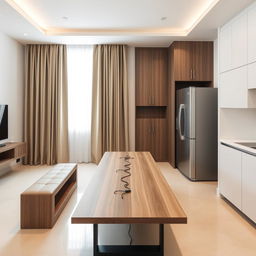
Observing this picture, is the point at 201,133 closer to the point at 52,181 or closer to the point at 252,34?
the point at 252,34

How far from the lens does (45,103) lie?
6094 millimetres

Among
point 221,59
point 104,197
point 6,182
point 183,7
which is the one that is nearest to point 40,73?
point 6,182

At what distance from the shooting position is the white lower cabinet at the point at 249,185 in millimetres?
2855

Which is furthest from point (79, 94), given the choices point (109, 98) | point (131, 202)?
point (131, 202)

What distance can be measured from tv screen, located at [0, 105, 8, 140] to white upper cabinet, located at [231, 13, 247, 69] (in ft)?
13.1

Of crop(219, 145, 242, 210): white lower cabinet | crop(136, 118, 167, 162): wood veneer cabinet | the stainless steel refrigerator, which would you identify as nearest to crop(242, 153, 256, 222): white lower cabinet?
crop(219, 145, 242, 210): white lower cabinet

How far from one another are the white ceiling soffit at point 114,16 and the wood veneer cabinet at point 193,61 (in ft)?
1.43

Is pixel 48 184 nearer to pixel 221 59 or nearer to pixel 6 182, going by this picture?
pixel 6 182

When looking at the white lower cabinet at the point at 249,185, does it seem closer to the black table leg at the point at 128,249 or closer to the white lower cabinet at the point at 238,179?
the white lower cabinet at the point at 238,179

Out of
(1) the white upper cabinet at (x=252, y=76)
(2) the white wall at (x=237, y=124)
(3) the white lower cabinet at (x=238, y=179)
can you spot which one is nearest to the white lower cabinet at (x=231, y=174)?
(3) the white lower cabinet at (x=238, y=179)

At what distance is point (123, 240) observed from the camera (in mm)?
2631

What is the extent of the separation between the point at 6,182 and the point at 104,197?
10.8 ft

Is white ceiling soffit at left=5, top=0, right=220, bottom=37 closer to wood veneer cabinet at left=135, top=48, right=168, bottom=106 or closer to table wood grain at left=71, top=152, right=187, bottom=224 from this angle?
wood veneer cabinet at left=135, top=48, right=168, bottom=106

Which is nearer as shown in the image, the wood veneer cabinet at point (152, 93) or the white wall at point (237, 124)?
the white wall at point (237, 124)
